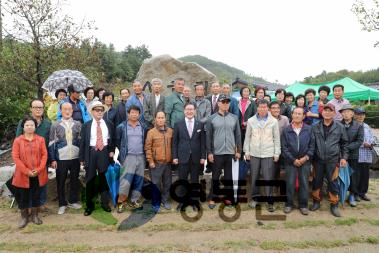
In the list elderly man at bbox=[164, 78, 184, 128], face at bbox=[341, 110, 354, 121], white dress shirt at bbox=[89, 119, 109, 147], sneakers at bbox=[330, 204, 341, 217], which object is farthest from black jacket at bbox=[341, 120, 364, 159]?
white dress shirt at bbox=[89, 119, 109, 147]

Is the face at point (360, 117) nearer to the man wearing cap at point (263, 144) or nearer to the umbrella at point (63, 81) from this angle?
the man wearing cap at point (263, 144)

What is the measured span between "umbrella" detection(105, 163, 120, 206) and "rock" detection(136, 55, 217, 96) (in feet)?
11.6

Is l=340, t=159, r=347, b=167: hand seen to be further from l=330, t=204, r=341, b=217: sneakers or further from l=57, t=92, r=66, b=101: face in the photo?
l=57, t=92, r=66, b=101: face

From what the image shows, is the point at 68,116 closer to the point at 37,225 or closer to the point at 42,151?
the point at 42,151

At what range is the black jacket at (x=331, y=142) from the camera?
5.15 metres

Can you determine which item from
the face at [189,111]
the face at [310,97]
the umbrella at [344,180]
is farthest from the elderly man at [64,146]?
the umbrella at [344,180]

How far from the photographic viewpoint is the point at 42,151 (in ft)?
15.9

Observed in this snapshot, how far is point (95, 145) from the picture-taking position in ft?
16.7

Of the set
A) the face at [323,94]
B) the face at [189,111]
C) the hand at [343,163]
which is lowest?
the hand at [343,163]

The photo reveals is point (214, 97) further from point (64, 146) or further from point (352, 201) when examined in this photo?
point (352, 201)

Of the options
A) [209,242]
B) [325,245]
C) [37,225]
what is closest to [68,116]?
[37,225]

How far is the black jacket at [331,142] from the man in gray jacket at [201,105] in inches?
70.7

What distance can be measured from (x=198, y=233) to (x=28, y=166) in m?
2.64

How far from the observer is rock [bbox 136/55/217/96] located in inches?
333
